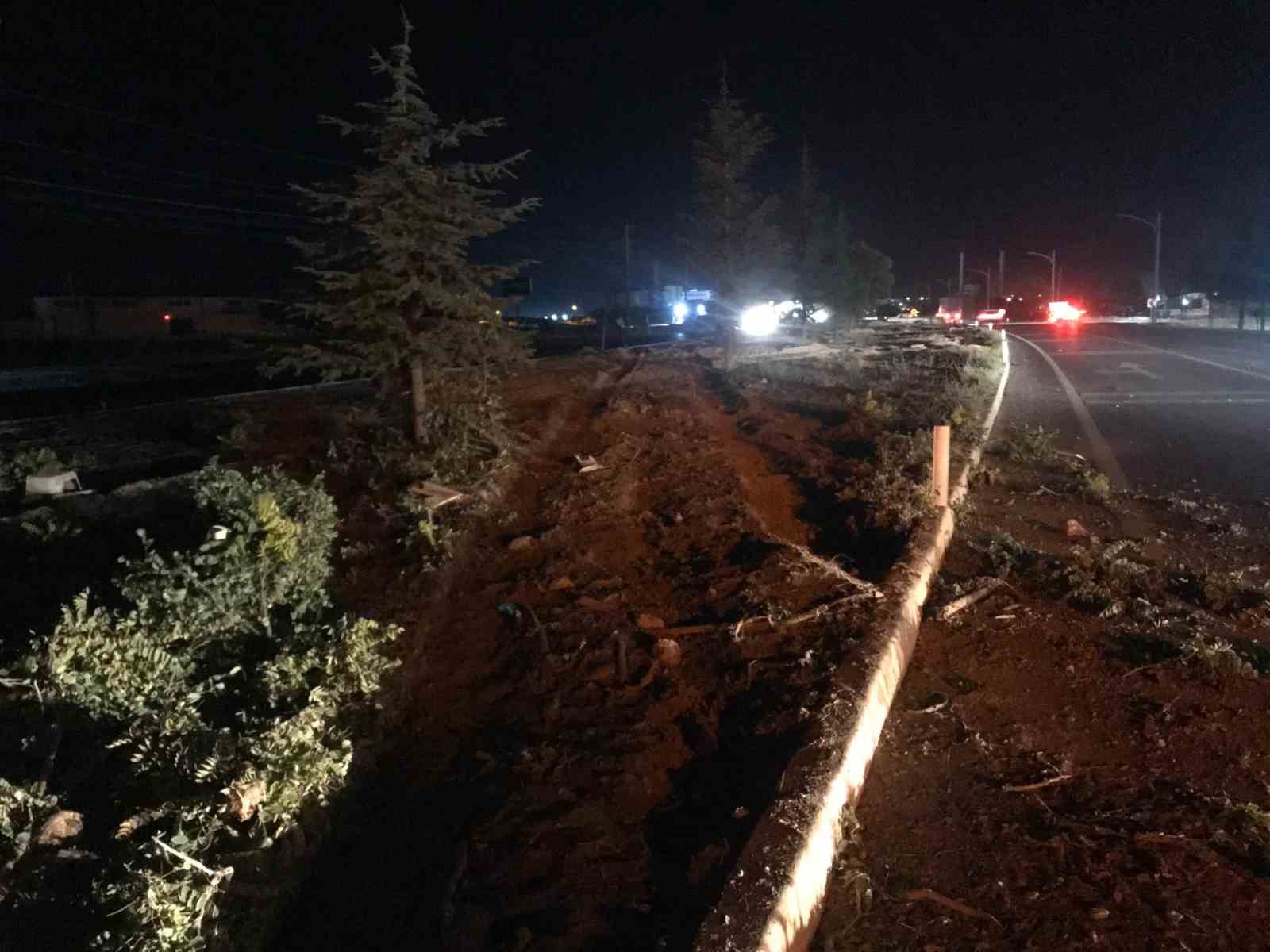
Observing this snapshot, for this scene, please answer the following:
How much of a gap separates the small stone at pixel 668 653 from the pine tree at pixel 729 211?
747 inches

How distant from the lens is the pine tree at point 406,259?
28.9ft

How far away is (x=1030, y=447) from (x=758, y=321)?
72.3ft

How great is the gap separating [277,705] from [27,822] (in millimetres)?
1173

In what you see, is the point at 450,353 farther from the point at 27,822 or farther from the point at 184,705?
the point at 27,822

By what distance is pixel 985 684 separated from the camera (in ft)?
19.4

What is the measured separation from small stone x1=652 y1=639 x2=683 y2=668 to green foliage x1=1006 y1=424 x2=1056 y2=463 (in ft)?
27.2

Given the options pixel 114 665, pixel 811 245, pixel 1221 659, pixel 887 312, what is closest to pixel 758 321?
pixel 811 245

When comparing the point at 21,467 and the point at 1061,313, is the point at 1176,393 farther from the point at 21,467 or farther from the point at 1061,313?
the point at 1061,313

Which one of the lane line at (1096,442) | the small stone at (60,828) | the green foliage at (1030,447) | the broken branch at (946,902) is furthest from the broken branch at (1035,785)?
the green foliage at (1030,447)

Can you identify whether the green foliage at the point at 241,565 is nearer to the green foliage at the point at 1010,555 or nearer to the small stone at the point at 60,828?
the small stone at the point at 60,828

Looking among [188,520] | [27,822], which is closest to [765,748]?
[27,822]

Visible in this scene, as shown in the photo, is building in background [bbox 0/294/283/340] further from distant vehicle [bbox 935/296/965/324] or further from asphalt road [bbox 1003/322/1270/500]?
distant vehicle [bbox 935/296/965/324]

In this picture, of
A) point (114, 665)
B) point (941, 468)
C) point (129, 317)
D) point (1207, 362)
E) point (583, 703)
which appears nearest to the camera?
point (114, 665)

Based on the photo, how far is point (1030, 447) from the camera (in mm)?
13211
